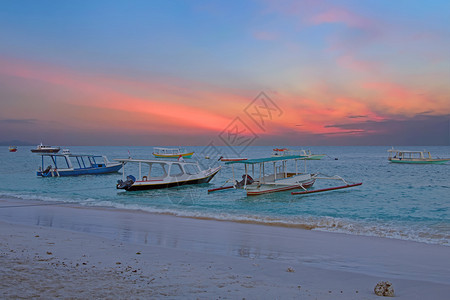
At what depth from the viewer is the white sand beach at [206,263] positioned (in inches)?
217

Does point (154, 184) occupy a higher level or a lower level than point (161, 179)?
lower

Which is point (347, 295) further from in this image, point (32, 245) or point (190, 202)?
point (190, 202)

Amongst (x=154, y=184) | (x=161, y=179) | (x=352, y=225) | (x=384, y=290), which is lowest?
(x=352, y=225)

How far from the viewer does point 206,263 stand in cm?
745

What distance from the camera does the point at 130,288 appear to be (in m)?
5.40

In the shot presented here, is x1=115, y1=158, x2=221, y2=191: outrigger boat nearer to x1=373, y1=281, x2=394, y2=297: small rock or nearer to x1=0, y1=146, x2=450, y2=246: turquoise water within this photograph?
x1=0, y1=146, x2=450, y2=246: turquoise water

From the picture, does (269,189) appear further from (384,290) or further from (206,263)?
(384,290)

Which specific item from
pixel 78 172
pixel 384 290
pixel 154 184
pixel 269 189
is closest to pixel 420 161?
pixel 269 189

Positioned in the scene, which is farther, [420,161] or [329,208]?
[420,161]

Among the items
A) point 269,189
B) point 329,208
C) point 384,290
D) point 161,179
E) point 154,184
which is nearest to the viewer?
point 384,290

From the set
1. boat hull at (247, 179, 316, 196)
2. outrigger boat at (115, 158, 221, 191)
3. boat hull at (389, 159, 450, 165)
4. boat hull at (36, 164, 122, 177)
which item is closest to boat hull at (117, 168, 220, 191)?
outrigger boat at (115, 158, 221, 191)

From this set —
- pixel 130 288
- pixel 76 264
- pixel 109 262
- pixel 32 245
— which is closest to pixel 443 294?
pixel 130 288

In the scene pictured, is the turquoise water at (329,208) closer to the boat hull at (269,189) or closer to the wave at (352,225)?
the wave at (352,225)

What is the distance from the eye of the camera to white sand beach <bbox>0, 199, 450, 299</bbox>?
5.52 meters
